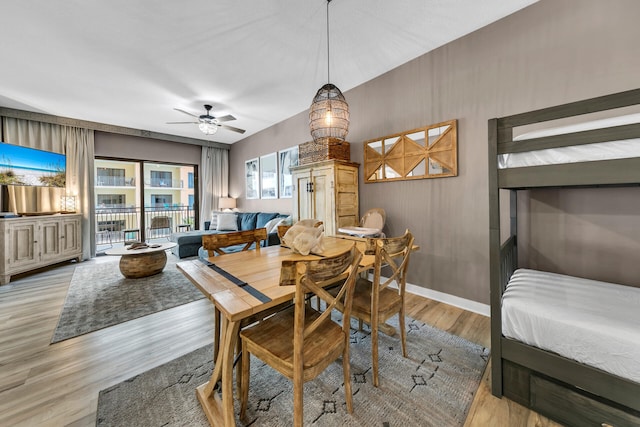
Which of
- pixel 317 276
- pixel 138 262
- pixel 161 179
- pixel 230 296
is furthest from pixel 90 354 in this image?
pixel 161 179

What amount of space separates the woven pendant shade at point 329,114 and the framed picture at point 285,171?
2.64 meters

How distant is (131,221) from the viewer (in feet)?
20.8

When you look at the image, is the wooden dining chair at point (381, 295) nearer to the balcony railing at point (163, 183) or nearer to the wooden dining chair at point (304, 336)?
the wooden dining chair at point (304, 336)

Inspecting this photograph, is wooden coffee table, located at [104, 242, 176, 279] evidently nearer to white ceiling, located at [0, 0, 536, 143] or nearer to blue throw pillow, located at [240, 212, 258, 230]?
blue throw pillow, located at [240, 212, 258, 230]

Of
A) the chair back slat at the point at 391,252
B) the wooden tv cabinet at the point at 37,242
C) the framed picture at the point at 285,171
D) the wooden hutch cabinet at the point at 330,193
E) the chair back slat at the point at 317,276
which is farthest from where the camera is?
the framed picture at the point at 285,171

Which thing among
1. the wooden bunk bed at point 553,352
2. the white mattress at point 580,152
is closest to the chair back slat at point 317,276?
the wooden bunk bed at point 553,352

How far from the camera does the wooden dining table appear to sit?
3.26 feet

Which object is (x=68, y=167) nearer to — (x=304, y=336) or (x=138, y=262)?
(x=138, y=262)

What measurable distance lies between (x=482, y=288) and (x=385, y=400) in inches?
63.5

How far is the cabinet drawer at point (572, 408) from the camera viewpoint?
1.01m

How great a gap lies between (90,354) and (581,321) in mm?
3100

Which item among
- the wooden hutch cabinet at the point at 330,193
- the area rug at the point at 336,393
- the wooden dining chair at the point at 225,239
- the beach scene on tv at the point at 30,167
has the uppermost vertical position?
the beach scene on tv at the point at 30,167

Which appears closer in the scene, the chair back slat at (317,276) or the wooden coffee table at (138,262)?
the chair back slat at (317,276)

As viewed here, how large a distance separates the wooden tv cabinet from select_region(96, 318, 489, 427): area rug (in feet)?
12.0
